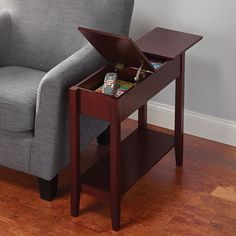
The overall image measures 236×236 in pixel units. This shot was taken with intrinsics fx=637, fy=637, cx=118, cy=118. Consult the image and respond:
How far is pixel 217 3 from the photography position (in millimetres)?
3041

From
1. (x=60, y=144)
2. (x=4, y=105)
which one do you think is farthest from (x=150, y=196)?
(x=4, y=105)

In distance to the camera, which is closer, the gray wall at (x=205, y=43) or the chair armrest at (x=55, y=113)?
the chair armrest at (x=55, y=113)

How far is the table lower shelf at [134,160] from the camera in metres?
2.66

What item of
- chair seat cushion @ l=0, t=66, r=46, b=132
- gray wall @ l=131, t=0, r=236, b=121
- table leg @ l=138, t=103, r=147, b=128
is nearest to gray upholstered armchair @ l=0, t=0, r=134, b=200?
chair seat cushion @ l=0, t=66, r=46, b=132

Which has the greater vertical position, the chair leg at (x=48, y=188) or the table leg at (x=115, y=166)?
the table leg at (x=115, y=166)

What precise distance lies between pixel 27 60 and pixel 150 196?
91cm

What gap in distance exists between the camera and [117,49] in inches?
98.0

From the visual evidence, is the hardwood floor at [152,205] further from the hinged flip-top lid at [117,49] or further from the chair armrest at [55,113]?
the hinged flip-top lid at [117,49]

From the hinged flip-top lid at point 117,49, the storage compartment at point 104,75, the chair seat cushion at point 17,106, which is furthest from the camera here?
the chair seat cushion at point 17,106

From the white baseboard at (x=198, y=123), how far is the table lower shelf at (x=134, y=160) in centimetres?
32

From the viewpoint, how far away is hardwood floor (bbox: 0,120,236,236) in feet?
8.58

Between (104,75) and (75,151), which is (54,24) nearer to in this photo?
(104,75)

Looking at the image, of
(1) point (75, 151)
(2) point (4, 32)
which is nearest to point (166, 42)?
(1) point (75, 151)

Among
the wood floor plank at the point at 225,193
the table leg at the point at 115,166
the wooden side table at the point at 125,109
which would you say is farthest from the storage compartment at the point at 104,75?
the wood floor plank at the point at 225,193
